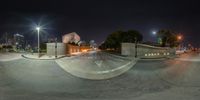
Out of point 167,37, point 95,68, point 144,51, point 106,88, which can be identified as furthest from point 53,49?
point 167,37

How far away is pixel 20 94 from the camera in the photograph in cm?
1284

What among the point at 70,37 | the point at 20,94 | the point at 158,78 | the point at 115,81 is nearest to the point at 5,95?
the point at 20,94

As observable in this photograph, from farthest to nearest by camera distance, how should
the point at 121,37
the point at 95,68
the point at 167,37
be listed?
1. the point at 121,37
2. the point at 167,37
3. the point at 95,68

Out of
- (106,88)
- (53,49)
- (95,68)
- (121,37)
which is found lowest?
(106,88)

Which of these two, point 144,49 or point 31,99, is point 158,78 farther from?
point 144,49

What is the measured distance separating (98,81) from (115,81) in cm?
119

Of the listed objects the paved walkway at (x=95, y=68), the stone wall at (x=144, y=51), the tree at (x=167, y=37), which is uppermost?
the tree at (x=167, y=37)

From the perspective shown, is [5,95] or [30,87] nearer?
[5,95]

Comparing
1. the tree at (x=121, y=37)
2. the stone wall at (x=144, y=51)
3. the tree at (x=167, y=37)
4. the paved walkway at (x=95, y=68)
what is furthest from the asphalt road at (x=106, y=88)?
the tree at (x=121, y=37)

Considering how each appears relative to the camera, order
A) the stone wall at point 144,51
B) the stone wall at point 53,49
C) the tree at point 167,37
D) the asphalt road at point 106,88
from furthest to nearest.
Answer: the tree at point 167,37 < the stone wall at point 144,51 < the stone wall at point 53,49 < the asphalt road at point 106,88

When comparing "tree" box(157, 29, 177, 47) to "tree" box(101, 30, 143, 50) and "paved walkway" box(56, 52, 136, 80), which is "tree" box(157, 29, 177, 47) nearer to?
"tree" box(101, 30, 143, 50)

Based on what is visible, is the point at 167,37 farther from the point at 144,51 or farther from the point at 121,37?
the point at 144,51

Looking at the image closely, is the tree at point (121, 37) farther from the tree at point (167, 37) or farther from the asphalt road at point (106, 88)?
the asphalt road at point (106, 88)

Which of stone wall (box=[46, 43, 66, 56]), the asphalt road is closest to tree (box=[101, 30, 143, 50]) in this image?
stone wall (box=[46, 43, 66, 56])
